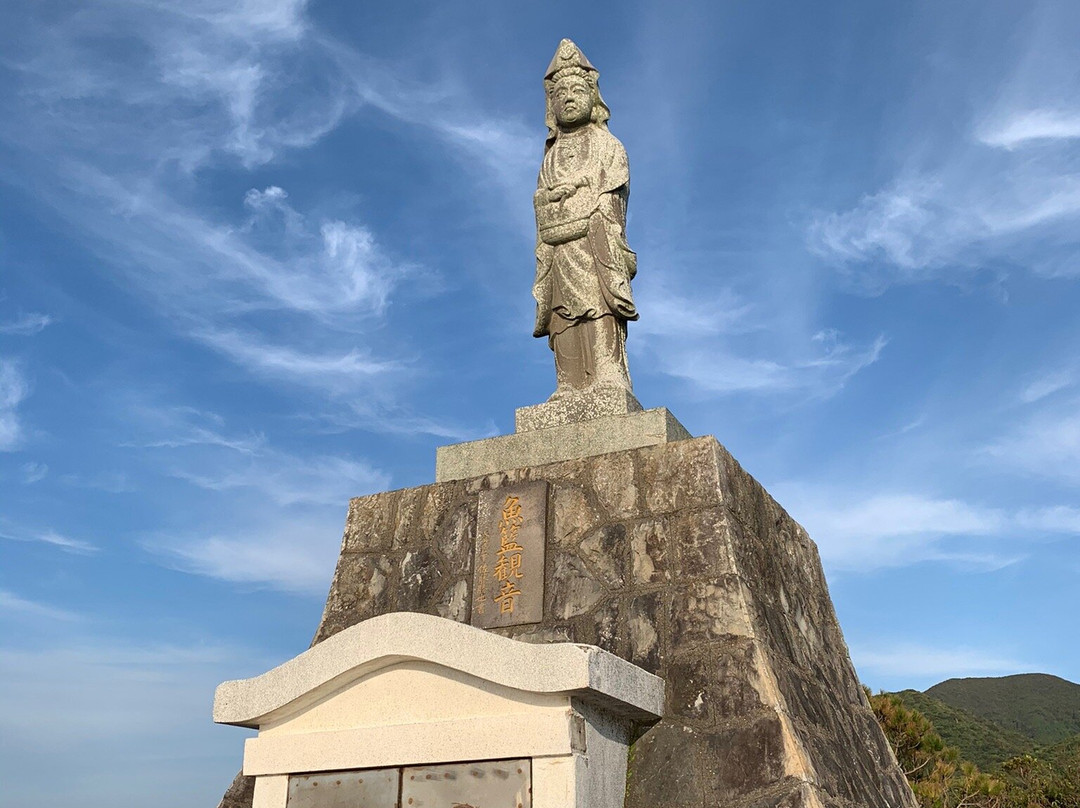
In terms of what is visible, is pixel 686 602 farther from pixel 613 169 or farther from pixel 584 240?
pixel 613 169

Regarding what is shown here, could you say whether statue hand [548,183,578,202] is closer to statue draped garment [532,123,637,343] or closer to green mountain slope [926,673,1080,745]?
statue draped garment [532,123,637,343]

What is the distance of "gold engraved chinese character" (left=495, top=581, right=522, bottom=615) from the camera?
5.54 meters

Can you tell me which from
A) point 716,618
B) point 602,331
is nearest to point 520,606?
point 716,618

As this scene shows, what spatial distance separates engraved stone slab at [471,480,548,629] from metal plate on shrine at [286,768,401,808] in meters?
1.42

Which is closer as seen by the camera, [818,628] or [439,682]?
[439,682]

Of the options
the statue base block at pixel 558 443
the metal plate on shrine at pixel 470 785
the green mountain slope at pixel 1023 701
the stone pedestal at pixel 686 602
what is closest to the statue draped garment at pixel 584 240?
the statue base block at pixel 558 443

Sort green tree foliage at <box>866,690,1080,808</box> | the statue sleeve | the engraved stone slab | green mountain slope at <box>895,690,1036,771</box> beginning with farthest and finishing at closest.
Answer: green mountain slope at <box>895,690,1036,771</box>
green tree foliage at <box>866,690,1080,808</box>
the statue sleeve
the engraved stone slab

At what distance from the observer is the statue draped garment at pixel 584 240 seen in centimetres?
661

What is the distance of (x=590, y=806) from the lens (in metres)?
4.08

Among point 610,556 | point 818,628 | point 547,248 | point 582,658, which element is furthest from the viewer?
point 547,248

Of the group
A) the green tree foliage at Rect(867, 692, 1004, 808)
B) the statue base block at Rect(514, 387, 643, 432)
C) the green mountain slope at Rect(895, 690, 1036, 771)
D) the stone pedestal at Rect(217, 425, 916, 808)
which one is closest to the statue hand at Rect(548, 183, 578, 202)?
the statue base block at Rect(514, 387, 643, 432)

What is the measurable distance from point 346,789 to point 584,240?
3.71 meters

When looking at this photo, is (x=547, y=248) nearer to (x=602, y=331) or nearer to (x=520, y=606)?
(x=602, y=331)

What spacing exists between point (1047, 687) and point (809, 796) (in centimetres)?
3863
